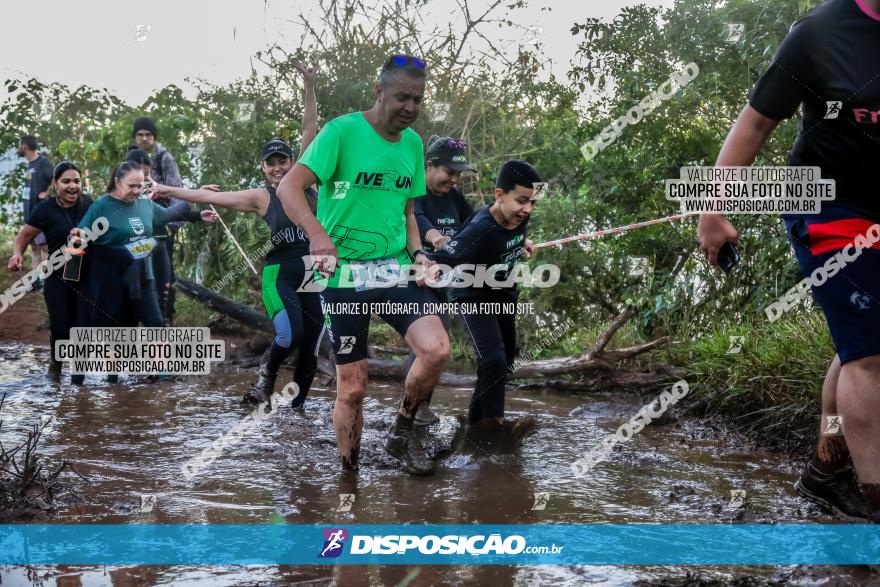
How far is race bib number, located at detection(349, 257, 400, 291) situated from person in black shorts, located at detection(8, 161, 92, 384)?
4.70 m

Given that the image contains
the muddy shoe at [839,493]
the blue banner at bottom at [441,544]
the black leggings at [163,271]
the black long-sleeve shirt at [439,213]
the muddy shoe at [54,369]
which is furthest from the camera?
the black leggings at [163,271]

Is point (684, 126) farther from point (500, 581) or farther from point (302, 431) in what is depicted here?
point (500, 581)

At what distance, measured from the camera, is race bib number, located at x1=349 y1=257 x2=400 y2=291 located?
15.4ft

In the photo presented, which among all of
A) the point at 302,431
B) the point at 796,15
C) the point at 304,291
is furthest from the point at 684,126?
the point at 302,431

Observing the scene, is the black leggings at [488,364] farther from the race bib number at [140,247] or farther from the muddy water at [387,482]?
the race bib number at [140,247]

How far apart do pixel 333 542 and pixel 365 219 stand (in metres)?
1.72

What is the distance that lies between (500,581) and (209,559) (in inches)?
45.5

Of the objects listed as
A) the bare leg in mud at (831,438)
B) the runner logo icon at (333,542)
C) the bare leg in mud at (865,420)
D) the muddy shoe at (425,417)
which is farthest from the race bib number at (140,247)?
the bare leg in mud at (865,420)

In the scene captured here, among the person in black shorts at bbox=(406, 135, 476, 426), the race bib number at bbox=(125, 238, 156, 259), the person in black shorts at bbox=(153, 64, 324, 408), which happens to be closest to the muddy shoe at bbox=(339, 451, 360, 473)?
the person in black shorts at bbox=(406, 135, 476, 426)

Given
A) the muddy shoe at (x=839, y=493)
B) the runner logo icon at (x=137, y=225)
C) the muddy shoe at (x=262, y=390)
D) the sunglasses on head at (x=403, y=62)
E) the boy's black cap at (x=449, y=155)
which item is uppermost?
the sunglasses on head at (x=403, y=62)

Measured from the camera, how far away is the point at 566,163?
10.2 m

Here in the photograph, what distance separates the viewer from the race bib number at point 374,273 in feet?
15.4

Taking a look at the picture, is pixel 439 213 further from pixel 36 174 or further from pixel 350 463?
pixel 36 174

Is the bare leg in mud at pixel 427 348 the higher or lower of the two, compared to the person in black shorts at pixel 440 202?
lower
